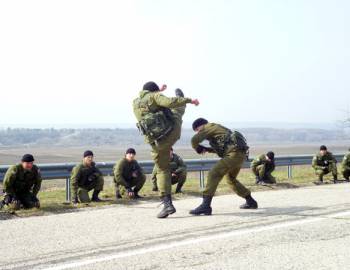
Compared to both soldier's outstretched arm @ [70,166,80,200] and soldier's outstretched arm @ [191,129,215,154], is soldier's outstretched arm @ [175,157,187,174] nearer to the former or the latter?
soldier's outstretched arm @ [70,166,80,200]

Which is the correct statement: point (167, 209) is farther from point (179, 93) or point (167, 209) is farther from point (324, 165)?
point (324, 165)

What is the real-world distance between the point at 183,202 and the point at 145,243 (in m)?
3.64

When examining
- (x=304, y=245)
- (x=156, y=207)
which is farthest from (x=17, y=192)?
(x=304, y=245)

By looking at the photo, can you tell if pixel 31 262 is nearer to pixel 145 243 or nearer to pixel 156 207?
pixel 145 243

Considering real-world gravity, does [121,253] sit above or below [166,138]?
below

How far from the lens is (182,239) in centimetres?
593

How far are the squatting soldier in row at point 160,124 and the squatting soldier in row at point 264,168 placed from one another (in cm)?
592

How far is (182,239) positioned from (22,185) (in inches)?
152

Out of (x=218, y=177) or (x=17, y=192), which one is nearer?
(x=218, y=177)

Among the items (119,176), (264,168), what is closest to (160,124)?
(119,176)

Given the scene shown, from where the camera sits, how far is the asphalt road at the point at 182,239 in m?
4.99

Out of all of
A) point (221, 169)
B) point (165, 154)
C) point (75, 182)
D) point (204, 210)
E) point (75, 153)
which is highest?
point (165, 154)

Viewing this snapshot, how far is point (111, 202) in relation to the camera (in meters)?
9.30

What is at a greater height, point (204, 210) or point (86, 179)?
point (86, 179)
